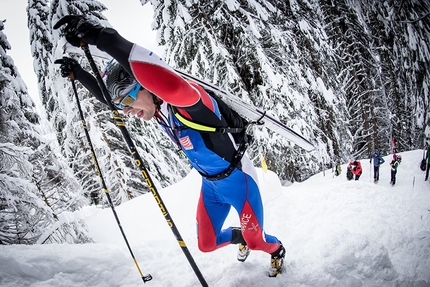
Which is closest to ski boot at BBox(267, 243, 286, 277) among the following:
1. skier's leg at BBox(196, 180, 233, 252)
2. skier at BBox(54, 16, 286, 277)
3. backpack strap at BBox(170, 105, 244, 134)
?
skier at BBox(54, 16, 286, 277)

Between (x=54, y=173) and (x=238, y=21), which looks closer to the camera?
(x=54, y=173)

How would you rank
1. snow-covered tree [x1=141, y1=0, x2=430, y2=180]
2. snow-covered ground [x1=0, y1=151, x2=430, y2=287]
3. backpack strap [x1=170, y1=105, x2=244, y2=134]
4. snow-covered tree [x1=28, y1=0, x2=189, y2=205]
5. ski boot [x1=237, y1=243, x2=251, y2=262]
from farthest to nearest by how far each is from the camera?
snow-covered tree [x1=28, y1=0, x2=189, y2=205]
snow-covered tree [x1=141, y1=0, x2=430, y2=180]
ski boot [x1=237, y1=243, x2=251, y2=262]
snow-covered ground [x1=0, y1=151, x2=430, y2=287]
backpack strap [x1=170, y1=105, x2=244, y2=134]

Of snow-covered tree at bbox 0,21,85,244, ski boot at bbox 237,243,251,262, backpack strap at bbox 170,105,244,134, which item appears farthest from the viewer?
snow-covered tree at bbox 0,21,85,244

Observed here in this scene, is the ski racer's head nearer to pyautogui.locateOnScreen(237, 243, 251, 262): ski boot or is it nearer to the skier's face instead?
the skier's face

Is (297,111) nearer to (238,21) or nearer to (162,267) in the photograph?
(238,21)

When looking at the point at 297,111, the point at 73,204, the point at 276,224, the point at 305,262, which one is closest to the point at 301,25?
the point at 297,111

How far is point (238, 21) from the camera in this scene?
8.92 m

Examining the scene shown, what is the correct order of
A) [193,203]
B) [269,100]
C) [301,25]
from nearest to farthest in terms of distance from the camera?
[193,203] < [269,100] < [301,25]

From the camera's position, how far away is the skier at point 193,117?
4.87 feet

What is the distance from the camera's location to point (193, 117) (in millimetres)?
1912

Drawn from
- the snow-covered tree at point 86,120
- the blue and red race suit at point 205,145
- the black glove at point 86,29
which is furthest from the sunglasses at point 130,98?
the snow-covered tree at point 86,120

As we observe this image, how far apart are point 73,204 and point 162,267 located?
5.13 m

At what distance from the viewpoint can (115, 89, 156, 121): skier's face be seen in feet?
6.73

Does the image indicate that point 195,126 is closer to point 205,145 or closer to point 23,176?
point 205,145
